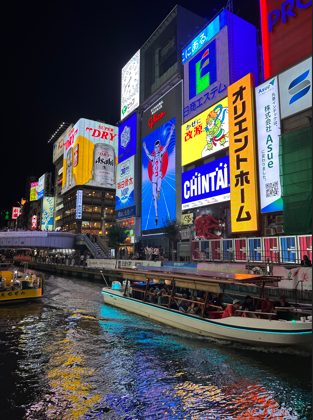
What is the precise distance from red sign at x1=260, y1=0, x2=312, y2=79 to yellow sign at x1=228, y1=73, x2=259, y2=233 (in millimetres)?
3103

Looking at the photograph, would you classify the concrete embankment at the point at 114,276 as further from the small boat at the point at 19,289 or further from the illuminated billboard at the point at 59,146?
the illuminated billboard at the point at 59,146

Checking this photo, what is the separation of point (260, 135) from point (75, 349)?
88.9ft

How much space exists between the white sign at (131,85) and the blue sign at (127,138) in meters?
2.52

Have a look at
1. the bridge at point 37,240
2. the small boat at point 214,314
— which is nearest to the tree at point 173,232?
the bridge at point 37,240

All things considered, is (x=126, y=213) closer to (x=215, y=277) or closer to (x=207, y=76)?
(x=207, y=76)

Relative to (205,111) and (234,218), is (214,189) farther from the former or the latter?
(205,111)

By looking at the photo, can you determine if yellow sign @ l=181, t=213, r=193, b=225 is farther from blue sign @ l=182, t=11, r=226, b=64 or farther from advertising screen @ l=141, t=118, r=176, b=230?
blue sign @ l=182, t=11, r=226, b=64

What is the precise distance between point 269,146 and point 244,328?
75.1 feet

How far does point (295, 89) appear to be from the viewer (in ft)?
101

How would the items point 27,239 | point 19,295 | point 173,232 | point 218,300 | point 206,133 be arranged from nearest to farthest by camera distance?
point 218,300
point 19,295
point 206,133
point 173,232
point 27,239

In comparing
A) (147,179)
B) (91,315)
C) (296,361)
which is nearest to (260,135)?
(91,315)

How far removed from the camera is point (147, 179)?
67688 millimetres

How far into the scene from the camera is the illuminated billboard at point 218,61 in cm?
4659

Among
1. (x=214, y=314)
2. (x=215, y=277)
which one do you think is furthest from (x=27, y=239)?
(x=214, y=314)
